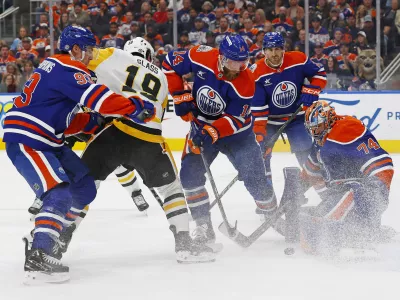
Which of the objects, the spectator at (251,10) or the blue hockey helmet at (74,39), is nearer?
the blue hockey helmet at (74,39)

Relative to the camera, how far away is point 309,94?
551 centimetres

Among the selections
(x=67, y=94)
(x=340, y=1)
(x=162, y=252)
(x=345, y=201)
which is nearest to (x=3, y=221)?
(x=162, y=252)

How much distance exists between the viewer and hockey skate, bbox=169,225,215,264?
403 cm

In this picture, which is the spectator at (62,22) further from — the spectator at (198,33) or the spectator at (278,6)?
the spectator at (278,6)

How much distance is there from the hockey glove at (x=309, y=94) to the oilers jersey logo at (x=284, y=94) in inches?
3.2

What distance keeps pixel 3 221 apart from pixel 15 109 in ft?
5.64

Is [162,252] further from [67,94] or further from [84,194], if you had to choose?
[67,94]

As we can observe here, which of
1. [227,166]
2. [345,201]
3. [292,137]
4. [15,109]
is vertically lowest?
[227,166]

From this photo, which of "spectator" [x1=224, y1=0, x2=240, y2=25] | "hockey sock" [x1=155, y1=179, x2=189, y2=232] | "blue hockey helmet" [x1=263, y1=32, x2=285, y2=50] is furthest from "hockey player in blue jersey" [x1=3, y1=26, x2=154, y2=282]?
"spectator" [x1=224, y1=0, x2=240, y2=25]

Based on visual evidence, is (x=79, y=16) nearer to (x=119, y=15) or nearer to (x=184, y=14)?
(x=119, y=15)

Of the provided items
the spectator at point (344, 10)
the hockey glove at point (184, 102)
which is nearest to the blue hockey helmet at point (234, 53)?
the hockey glove at point (184, 102)

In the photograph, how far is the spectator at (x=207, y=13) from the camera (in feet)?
31.4

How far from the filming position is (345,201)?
4.11 meters

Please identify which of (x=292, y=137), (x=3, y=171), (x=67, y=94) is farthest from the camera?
(x=3, y=171)
